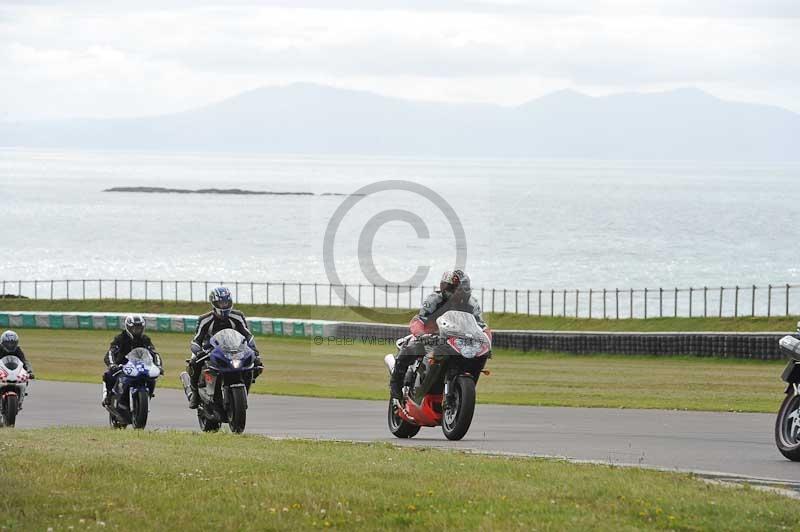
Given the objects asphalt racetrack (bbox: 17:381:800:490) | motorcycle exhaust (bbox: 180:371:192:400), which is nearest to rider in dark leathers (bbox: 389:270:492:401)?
asphalt racetrack (bbox: 17:381:800:490)

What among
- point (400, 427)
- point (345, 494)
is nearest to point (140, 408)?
point (400, 427)

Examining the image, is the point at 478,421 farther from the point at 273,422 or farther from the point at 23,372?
the point at 23,372

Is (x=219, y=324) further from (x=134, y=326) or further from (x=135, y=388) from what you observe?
(x=135, y=388)

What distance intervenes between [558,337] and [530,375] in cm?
844

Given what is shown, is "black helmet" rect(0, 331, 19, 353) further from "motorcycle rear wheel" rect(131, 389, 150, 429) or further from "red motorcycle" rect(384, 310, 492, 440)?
"red motorcycle" rect(384, 310, 492, 440)

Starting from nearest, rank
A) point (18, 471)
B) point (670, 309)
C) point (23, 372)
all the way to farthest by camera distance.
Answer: point (18, 471), point (23, 372), point (670, 309)

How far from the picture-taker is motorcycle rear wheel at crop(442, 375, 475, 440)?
60.4ft

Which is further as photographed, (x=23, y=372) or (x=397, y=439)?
(x=23, y=372)

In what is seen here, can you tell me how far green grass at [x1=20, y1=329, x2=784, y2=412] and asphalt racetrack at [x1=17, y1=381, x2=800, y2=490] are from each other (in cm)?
336

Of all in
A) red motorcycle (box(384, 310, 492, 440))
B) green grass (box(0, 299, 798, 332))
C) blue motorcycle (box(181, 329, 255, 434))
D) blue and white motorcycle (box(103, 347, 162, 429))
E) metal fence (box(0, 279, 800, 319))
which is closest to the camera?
red motorcycle (box(384, 310, 492, 440))

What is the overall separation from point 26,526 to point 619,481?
557 cm

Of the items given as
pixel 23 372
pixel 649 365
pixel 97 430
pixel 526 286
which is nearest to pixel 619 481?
pixel 97 430

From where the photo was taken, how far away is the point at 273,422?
23500 millimetres

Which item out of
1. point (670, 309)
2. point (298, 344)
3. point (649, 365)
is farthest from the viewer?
point (670, 309)
